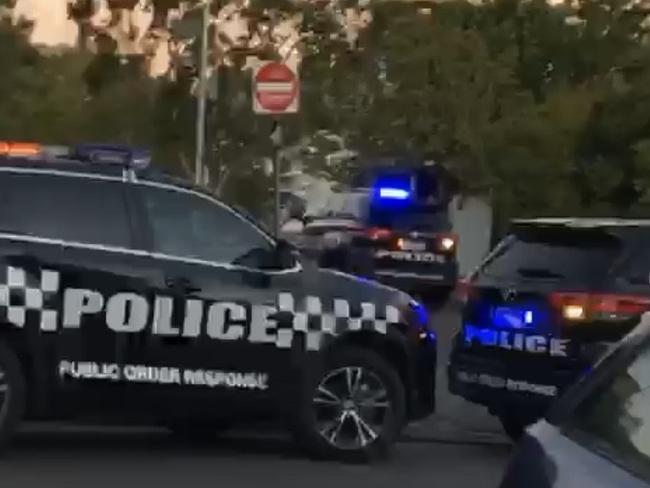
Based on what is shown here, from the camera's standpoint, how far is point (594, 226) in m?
10.4

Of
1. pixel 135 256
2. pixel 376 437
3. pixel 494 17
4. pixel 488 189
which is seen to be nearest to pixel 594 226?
pixel 376 437

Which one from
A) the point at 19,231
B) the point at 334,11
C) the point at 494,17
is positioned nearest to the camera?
the point at 19,231

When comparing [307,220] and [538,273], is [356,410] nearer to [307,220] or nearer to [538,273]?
[538,273]

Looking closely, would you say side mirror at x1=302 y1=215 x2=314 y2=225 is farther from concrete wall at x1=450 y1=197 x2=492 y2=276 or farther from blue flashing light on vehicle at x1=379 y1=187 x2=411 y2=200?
concrete wall at x1=450 y1=197 x2=492 y2=276

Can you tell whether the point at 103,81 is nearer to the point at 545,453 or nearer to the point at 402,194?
the point at 402,194

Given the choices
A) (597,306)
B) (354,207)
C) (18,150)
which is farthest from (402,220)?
(18,150)

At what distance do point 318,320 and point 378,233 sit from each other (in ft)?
45.3

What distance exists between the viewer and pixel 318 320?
10.1m

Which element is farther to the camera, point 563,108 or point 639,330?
point 563,108

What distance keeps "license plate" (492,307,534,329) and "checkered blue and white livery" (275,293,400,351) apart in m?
0.82

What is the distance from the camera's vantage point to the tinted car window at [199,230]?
10.0 m

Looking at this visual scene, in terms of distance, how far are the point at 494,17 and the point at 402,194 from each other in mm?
10499

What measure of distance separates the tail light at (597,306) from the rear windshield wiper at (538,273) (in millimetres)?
207

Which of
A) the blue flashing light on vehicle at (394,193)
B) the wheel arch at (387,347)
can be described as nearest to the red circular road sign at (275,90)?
the wheel arch at (387,347)
